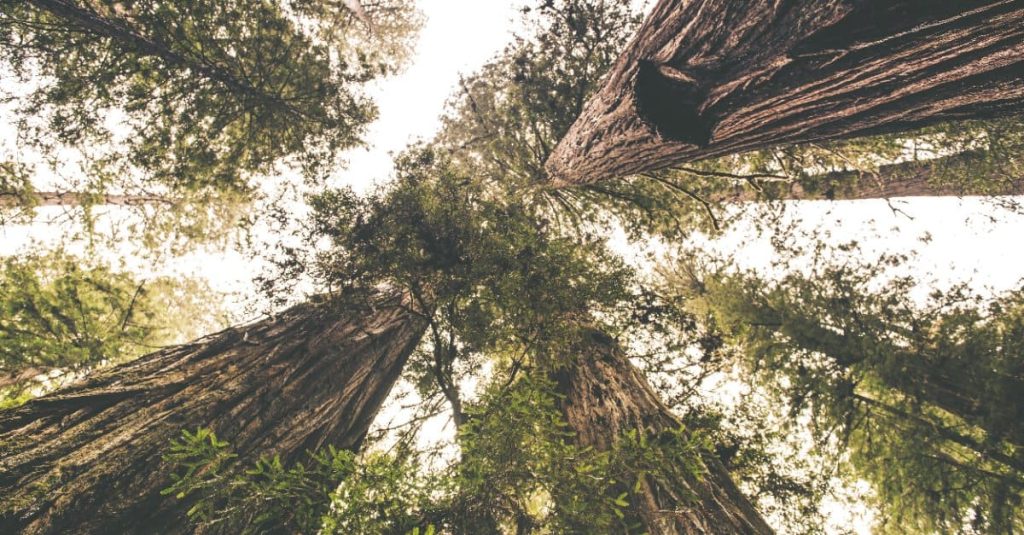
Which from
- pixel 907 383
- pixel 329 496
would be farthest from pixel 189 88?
pixel 907 383

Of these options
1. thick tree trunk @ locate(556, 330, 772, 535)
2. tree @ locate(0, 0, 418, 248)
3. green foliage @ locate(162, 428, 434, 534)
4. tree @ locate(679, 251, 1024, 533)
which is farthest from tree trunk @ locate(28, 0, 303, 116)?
tree @ locate(679, 251, 1024, 533)

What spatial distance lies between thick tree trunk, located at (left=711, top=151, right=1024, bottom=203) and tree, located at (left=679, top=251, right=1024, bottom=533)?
5.92ft

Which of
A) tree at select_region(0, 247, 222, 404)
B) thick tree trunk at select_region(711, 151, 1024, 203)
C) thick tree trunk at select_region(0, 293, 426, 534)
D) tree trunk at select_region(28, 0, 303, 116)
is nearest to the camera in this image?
thick tree trunk at select_region(0, 293, 426, 534)

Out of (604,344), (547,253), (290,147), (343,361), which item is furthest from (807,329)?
(290,147)

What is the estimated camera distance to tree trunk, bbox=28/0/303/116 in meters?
4.53

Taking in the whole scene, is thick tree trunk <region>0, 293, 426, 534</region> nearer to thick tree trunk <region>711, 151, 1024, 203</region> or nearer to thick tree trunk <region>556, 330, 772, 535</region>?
A: thick tree trunk <region>556, 330, 772, 535</region>

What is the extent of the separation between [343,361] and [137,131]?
15.9ft

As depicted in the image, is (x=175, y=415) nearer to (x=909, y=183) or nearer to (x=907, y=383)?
(x=907, y=383)

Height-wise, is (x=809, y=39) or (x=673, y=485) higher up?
(x=809, y=39)

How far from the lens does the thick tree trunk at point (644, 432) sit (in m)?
3.00

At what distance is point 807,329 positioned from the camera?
23.0ft

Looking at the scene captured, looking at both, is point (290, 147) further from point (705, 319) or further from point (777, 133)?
point (705, 319)

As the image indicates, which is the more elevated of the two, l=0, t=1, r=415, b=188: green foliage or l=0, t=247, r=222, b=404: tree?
l=0, t=1, r=415, b=188: green foliage

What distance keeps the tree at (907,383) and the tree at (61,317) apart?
35.0ft
